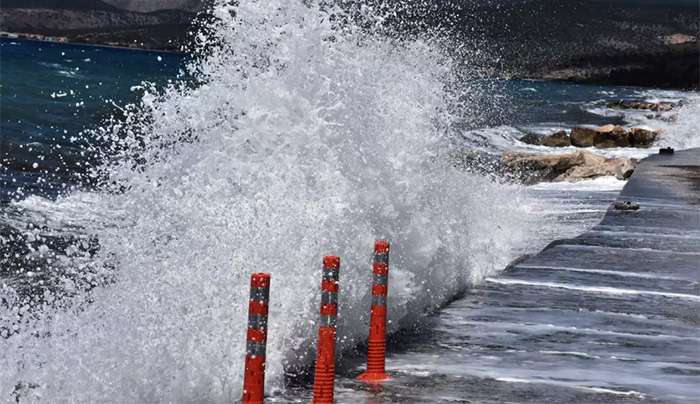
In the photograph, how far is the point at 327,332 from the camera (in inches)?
348

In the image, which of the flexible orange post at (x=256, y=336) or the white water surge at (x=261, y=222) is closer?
the flexible orange post at (x=256, y=336)

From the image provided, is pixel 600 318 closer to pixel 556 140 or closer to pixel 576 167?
pixel 576 167

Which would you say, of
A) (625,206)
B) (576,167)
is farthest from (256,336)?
(576,167)

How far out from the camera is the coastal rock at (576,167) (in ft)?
109

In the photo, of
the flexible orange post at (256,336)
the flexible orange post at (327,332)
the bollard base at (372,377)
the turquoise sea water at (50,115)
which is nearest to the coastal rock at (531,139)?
the turquoise sea water at (50,115)

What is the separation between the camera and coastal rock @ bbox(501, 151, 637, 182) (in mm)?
33312

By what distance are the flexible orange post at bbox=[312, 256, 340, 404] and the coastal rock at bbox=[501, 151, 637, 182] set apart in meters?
24.8

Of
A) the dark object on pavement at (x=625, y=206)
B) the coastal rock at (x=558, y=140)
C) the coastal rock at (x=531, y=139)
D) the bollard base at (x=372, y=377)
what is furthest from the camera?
the coastal rock at (x=531, y=139)

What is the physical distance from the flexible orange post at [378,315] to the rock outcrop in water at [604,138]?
38.8 meters

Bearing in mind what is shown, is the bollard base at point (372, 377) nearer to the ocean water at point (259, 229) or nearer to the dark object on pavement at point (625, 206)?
the ocean water at point (259, 229)

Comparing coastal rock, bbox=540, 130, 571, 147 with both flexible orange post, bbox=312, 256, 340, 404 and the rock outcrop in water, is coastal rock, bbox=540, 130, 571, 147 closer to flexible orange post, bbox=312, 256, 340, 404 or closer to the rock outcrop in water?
the rock outcrop in water

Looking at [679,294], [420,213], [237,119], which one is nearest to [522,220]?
[679,294]

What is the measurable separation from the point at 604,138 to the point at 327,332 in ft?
134

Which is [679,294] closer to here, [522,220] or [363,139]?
[363,139]
